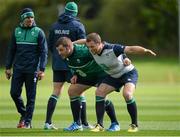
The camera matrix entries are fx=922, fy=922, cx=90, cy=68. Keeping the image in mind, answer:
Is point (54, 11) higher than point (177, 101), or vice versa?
point (54, 11)

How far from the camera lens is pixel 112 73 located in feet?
55.5

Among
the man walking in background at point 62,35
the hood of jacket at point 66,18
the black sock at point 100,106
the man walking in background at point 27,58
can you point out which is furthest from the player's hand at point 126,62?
the man walking in background at point 27,58

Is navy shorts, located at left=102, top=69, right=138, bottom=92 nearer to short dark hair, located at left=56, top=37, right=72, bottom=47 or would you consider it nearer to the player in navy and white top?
the player in navy and white top

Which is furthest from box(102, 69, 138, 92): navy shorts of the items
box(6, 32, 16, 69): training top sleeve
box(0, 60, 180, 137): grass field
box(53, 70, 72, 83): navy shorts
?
box(6, 32, 16, 69): training top sleeve

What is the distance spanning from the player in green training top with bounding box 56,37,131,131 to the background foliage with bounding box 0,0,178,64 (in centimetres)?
5728

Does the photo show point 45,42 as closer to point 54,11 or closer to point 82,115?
point 82,115

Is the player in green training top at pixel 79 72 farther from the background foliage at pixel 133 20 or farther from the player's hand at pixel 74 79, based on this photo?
the background foliage at pixel 133 20

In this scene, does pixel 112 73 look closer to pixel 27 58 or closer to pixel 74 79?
pixel 74 79

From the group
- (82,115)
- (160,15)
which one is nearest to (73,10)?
(82,115)

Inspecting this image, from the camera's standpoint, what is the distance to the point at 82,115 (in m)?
18.1

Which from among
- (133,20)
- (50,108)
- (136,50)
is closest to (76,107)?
(50,108)

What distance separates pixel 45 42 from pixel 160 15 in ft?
230

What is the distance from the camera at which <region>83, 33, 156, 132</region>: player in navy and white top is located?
16531mm

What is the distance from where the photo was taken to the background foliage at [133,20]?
7950 cm
